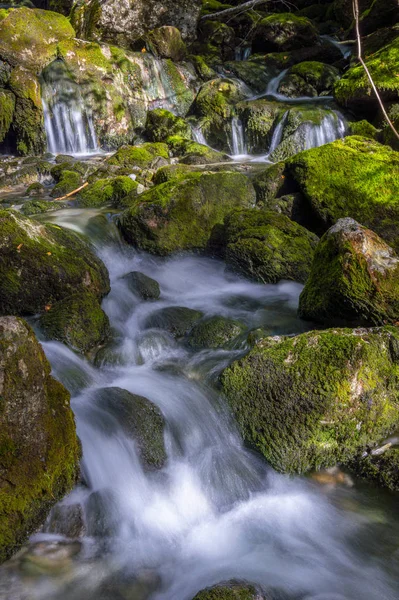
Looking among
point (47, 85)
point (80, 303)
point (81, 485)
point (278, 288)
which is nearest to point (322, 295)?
point (278, 288)

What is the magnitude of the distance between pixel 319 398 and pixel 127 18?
62.4 feet

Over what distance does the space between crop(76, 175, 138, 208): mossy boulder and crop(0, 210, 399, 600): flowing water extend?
17.7ft

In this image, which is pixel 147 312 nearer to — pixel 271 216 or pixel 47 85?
pixel 271 216

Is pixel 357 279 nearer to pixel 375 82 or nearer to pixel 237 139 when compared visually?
pixel 375 82

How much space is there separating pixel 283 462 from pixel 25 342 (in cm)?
210

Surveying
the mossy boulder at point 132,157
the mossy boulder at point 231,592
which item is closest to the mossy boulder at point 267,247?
the mossy boulder at point 231,592

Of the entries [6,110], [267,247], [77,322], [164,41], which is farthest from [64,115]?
[77,322]

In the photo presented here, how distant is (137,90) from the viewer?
16.8 m

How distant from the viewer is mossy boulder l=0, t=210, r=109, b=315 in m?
5.18

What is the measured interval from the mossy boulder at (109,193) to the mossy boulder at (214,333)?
4.77m

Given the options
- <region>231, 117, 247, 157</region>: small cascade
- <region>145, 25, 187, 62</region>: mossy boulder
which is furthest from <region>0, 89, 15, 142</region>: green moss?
<region>231, 117, 247, 157</region>: small cascade

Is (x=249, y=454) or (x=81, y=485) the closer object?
(x=81, y=485)

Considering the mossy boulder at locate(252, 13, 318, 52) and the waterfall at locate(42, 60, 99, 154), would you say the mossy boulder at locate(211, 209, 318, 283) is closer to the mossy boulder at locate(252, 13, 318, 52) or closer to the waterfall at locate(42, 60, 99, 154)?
the waterfall at locate(42, 60, 99, 154)

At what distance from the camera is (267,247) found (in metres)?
6.64
